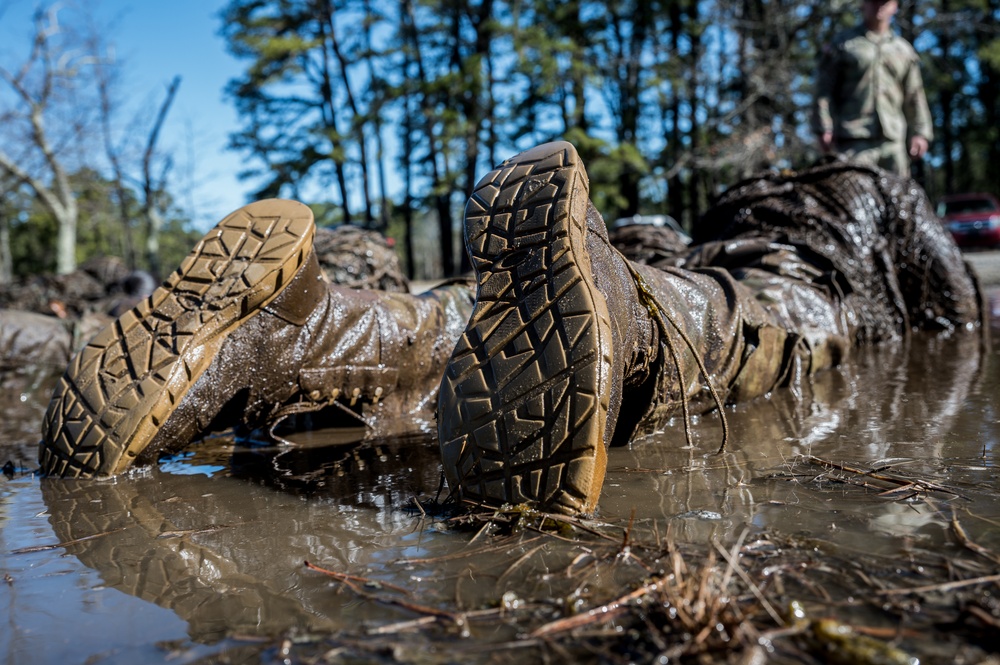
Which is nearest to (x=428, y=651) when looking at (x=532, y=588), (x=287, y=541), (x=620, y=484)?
(x=532, y=588)

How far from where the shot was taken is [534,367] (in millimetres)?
1688

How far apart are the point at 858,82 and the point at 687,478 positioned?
5.28 metres

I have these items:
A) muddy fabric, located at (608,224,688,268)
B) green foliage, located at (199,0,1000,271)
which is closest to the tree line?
green foliage, located at (199,0,1000,271)

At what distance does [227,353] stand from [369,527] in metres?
1.03

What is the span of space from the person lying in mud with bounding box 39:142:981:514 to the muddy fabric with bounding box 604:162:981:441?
1 cm

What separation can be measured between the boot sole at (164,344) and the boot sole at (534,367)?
2.68 feet

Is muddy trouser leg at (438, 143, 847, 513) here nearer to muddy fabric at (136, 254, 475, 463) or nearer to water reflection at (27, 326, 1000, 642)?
water reflection at (27, 326, 1000, 642)

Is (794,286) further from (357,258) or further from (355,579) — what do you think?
(357,258)

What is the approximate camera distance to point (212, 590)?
1.49 meters

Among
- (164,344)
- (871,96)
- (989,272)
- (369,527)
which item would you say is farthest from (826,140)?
(369,527)

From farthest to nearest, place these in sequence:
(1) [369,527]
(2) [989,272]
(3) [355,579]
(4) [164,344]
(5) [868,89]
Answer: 1. (2) [989,272]
2. (5) [868,89]
3. (4) [164,344]
4. (1) [369,527]
5. (3) [355,579]

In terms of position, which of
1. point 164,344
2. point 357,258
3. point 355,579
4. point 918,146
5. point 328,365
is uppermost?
point 918,146

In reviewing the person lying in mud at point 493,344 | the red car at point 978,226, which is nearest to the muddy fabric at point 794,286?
the person lying in mud at point 493,344

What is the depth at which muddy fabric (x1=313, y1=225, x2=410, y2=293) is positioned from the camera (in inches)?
226
